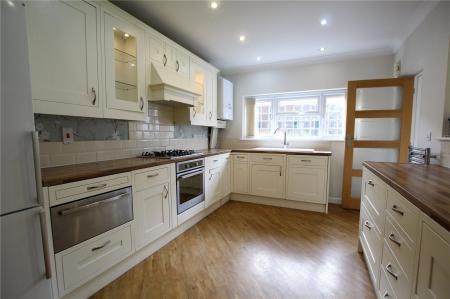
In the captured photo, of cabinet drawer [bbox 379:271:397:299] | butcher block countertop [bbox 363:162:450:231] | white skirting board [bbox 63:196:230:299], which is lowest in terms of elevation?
white skirting board [bbox 63:196:230:299]

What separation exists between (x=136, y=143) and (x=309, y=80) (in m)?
2.93

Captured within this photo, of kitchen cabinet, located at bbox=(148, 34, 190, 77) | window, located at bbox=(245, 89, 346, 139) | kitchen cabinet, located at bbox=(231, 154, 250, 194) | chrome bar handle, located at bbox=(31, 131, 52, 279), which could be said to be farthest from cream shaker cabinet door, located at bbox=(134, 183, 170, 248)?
window, located at bbox=(245, 89, 346, 139)

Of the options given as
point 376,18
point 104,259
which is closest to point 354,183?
point 376,18

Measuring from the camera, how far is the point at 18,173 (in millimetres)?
918

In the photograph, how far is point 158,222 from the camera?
1.99m

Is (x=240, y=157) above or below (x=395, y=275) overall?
above

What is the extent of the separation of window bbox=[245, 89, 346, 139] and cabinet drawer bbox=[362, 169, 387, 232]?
1.87 meters

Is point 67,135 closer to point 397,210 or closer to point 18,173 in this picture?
point 18,173

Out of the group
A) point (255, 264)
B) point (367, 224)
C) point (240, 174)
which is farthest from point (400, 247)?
point (240, 174)

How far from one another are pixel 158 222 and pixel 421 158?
8.43 ft

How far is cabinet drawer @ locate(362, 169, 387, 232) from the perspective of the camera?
132 cm

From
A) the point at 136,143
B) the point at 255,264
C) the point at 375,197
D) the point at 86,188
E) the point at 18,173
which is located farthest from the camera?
the point at 136,143

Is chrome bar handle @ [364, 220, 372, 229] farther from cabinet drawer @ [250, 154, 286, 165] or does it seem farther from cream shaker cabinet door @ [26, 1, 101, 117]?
cream shaker cabinet door @ [26, 1, 101, 117]

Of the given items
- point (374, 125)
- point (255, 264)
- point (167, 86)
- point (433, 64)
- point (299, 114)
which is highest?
point (433, 64)
